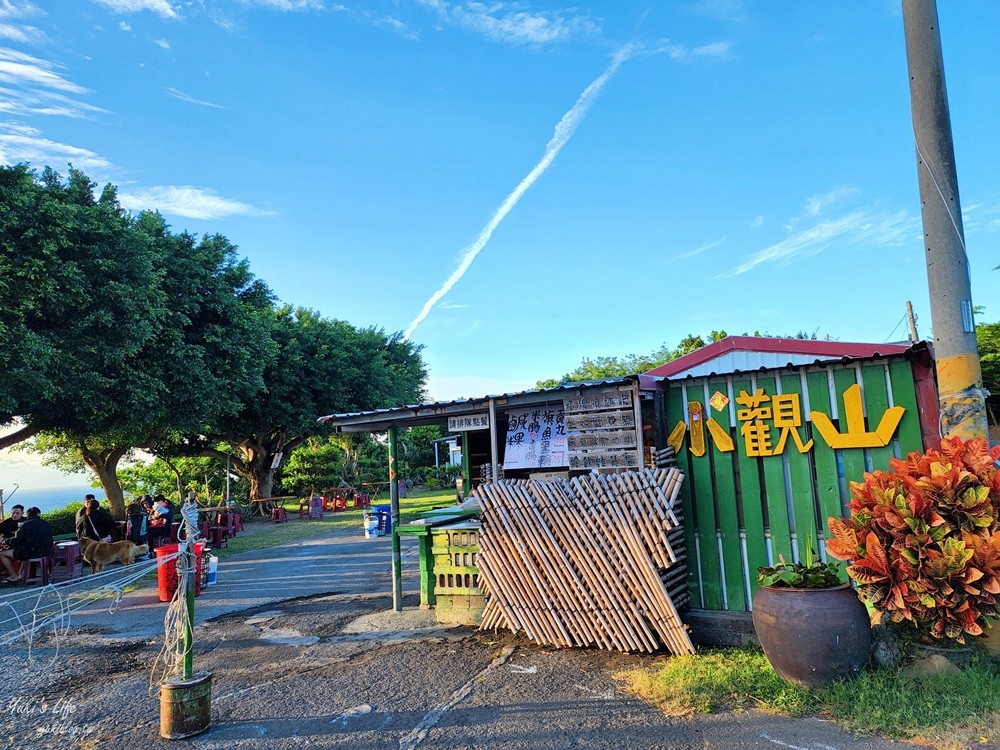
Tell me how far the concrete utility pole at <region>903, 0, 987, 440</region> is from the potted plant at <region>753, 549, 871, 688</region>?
5.07 ft

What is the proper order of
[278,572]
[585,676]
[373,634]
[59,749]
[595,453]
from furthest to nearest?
[278,572]
[373,634]
[595,453]
[585,676]
[59,749]

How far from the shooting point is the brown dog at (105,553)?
1141cm

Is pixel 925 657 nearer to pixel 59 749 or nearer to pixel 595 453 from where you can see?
pixel 595 453

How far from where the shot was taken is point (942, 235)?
16.2 ft

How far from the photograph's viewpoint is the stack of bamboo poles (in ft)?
18.6

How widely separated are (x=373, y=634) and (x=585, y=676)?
2739 mm

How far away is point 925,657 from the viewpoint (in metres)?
4.49

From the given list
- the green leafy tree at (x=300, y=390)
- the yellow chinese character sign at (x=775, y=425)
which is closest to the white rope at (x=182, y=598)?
the yellow chinese character sign at (x=775, y=425)

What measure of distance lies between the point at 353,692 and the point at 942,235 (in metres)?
5.86

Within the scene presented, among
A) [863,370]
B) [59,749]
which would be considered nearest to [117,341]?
[59,749]

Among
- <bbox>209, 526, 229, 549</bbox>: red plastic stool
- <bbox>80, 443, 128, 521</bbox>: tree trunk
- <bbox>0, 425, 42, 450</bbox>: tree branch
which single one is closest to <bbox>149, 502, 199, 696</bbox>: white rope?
<bbox>209, 526, 229, 549</bbox>: red plastic stool

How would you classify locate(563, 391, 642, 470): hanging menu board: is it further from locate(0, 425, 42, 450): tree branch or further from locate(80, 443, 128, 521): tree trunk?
locate(80, 443, 128, 521): tree trunk

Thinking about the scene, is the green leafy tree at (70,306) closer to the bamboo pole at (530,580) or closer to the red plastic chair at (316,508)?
the bamboo pole at (530,580)

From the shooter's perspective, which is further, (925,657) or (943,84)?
(943,84)
